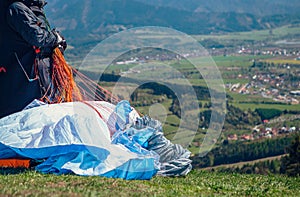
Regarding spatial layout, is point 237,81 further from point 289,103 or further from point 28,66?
point 28,66

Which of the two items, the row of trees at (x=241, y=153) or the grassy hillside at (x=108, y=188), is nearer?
the grassy hillside at (x=108, y=188)

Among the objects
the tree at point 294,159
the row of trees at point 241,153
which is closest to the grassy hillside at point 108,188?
the tree at point 294,159

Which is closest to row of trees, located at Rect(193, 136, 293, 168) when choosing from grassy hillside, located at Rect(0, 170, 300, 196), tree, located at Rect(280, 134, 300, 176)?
tree, located at Rect(280, 134, 300, 176)

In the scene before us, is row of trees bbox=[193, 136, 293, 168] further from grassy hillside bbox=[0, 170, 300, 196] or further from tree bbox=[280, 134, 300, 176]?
grassy hillside bbox=[0, 170, 300, 196]

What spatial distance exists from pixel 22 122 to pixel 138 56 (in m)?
81.2

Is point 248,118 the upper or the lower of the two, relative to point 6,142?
lower

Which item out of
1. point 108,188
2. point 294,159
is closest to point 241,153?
point 294,159

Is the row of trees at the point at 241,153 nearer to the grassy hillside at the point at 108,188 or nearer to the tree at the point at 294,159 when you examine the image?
the tree at the point at 294,159

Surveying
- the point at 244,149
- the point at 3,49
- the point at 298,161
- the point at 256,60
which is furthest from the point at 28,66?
the point at 256,60

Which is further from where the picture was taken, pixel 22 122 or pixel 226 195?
pixel 22 122

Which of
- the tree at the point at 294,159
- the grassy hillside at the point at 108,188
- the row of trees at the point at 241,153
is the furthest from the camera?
the row of trees at the point at 241,153

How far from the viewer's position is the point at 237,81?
82.7 metres

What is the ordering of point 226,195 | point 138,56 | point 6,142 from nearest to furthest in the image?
1. point 226,195
2. point 6,142
3. point 138,56

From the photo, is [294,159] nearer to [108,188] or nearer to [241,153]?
[108,188]
